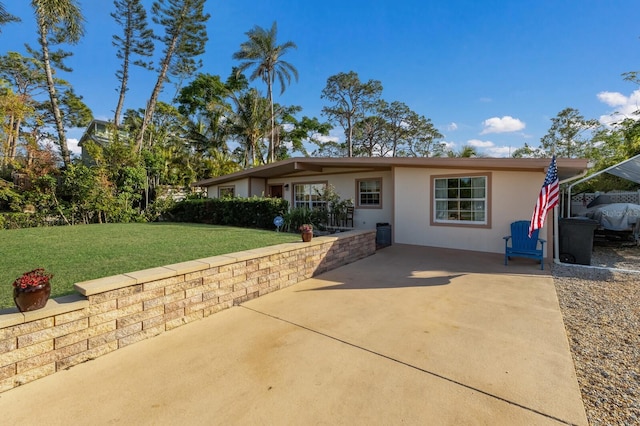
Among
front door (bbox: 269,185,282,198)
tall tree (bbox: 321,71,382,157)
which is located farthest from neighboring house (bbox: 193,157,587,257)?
tall tree (bbox: 321,71,382,157)

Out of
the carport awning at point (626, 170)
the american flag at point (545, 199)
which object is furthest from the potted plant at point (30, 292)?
the carport awning at point (626, 170)

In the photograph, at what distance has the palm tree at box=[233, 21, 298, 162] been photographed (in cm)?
2138

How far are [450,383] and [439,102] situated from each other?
18732 millimetres

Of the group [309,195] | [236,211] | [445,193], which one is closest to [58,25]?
[236,211]

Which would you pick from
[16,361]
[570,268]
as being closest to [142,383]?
[16,361]

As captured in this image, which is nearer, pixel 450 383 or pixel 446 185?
pixel 450 383

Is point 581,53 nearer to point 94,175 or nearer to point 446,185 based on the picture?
point 446,185

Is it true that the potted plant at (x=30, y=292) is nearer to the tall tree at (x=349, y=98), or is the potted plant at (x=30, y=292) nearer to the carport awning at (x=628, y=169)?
the carport awning at (x=628, y=169)

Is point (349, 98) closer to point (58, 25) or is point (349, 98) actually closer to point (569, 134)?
point (569, 134)

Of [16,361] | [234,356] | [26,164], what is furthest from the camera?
[26,164]

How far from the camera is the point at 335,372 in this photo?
251 centimetres

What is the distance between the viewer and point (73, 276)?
3.71 metres

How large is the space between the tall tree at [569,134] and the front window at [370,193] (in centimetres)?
2243

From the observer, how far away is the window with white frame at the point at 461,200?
796 centimetres
